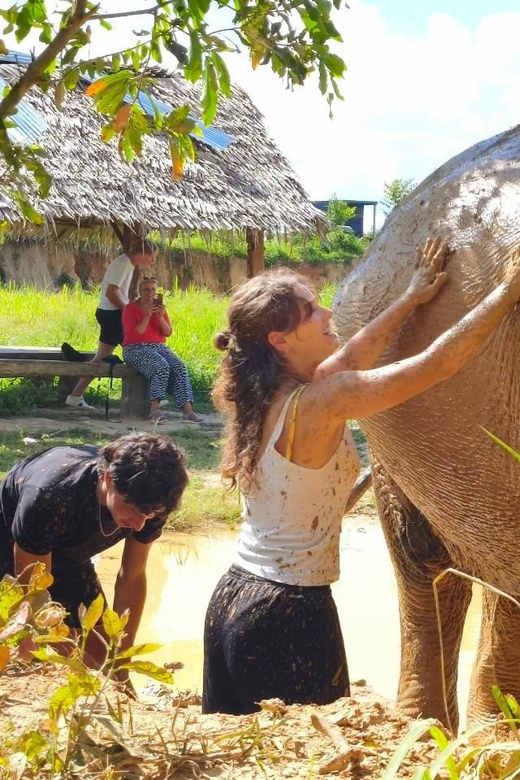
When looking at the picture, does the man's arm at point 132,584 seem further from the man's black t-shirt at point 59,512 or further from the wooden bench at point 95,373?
the wooden bench at point 95,373

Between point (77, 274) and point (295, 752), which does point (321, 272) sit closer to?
point (77, 274)

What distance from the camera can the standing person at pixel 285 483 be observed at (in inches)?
111

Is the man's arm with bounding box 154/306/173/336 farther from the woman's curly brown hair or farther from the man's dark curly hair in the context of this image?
the woman's curly brown hair

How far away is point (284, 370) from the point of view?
2.94 m

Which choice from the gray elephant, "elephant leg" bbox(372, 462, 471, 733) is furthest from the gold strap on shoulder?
"elephant leg" bbox(372, 462, 471, 733)

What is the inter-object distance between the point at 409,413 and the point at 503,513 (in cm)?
37

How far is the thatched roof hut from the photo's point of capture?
36.0ft

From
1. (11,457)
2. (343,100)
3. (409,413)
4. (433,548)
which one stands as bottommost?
(11,457)

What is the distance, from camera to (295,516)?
9.43ft

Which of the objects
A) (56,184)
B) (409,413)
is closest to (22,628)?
(409,413)

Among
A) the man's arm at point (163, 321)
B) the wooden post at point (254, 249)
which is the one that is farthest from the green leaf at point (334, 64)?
the wooden post at point (254, 249)

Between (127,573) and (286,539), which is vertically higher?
(286,539)

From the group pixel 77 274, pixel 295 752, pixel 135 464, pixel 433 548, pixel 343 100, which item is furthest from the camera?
pixel 77 274

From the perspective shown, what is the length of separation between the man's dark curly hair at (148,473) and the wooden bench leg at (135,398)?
281 inches
